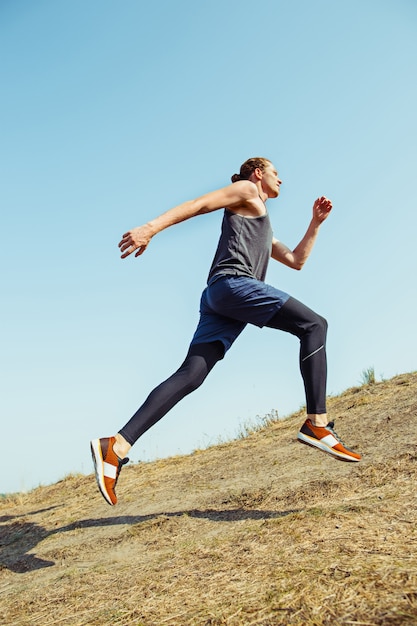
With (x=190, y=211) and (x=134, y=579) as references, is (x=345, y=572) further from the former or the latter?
(x=190, y=211)

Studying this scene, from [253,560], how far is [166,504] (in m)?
2.51

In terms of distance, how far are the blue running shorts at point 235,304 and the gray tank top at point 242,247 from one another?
9cm

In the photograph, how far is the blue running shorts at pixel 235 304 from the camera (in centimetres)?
412

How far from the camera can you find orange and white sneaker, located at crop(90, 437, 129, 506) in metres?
3.85

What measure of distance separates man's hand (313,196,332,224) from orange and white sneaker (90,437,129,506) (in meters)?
2.51

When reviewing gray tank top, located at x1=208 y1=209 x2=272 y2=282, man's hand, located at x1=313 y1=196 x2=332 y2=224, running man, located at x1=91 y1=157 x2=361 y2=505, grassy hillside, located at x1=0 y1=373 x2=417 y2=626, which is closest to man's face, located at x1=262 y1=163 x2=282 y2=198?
running man, located at x1=91 y1=157 x2=361 y2=505

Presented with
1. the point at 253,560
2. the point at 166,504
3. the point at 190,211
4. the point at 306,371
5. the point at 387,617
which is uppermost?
the point at 190,211

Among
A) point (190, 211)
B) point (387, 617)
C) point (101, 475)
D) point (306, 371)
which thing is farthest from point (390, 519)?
point (190, 211)

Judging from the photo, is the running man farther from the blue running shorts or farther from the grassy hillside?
the grassy hillside

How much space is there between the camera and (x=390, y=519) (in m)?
3.48

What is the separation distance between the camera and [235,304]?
414 centimetres

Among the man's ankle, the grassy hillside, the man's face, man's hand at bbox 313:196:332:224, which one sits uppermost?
the man's face

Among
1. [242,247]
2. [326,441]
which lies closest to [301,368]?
[326,441]

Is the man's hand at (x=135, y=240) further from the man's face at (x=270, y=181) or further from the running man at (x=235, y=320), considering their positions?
the man's face at (x=270, y=181)
